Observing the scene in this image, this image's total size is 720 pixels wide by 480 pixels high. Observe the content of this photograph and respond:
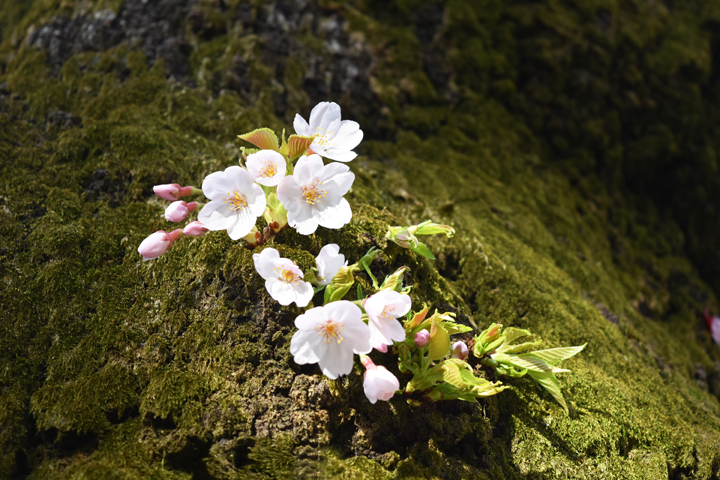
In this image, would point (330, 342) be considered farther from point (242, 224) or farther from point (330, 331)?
point (242, 224)

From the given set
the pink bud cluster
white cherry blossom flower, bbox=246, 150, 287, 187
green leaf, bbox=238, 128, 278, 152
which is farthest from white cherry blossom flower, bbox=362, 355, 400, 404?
green leaf, bbox=238, 128, 278, 152

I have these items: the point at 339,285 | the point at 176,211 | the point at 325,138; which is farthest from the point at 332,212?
the point at 176,211

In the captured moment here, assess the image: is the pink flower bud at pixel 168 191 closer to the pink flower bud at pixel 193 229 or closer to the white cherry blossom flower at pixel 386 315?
the pink flower bud at pixel 193 229

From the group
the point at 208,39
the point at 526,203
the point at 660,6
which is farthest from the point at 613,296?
the point at 660,6

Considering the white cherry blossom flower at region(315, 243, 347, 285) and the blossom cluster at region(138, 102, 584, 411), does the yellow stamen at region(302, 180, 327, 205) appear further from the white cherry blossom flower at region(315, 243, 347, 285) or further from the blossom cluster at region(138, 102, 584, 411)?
the white cherry blossom flower at region(315, 243, 347, 285)

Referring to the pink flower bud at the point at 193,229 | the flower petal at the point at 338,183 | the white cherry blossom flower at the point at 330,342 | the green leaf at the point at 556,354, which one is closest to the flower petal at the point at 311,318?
the white cherry blossom flower at the point at 330,342

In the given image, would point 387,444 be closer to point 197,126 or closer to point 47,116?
point 197,126
